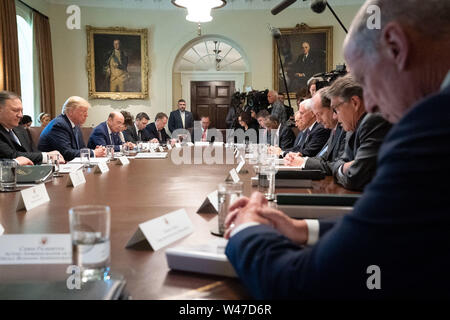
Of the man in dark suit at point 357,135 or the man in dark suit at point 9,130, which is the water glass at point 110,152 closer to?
the man in dark suit at point 9,130

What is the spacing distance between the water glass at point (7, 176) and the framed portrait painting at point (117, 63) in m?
9.14

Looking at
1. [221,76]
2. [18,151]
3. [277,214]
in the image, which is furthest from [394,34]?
[221,76]

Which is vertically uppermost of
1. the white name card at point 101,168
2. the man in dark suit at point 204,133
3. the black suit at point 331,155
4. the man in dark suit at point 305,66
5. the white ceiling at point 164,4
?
the white ceiling at point 164,4

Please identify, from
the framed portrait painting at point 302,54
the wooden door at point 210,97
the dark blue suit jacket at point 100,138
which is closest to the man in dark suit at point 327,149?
the dark blue suit jacket at point 100,138

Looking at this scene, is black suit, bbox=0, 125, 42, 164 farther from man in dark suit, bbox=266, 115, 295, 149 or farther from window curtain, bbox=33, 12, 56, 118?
window curtain, bbox=33, 12, 56, 118

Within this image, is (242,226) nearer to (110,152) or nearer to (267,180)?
(267,180)

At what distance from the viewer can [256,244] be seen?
0.83m

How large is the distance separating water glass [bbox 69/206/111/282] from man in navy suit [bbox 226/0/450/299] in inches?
11.2

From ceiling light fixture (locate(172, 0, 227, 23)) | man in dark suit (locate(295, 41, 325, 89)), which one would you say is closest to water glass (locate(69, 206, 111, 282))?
ceiling light fixture (locate(172, 0, 227, 23))

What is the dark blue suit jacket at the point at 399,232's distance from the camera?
65 centimetres

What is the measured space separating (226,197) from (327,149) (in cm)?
247

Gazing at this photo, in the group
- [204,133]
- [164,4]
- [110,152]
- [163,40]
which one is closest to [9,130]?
[110,152]
